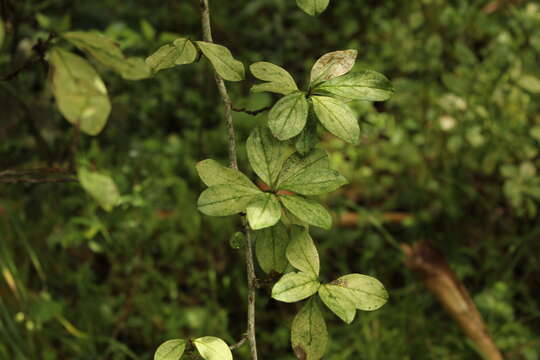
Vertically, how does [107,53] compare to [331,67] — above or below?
above

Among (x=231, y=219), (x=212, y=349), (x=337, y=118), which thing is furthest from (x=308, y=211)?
(x=231, y=219)

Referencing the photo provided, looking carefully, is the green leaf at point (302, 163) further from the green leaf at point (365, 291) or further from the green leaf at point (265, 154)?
the green leaf at point (365, 291)

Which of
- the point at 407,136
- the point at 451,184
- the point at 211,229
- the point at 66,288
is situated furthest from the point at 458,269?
the point at 66,288

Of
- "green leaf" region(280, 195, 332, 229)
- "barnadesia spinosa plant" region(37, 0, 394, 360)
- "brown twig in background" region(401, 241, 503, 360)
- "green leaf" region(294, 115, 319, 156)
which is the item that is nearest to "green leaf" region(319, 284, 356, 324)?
"barnadesia spinosa plant" region(37, 0, 394, 360)

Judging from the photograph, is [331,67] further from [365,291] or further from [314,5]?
[365,291]

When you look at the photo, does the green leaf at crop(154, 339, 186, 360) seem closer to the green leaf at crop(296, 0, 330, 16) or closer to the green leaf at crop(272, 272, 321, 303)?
the green leaf at crop(272, 272, 321, 303)

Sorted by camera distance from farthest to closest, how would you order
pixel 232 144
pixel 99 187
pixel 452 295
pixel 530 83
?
pixel 530 83 → pixel 452 295 → pixel 232 144 → pixel 99 187

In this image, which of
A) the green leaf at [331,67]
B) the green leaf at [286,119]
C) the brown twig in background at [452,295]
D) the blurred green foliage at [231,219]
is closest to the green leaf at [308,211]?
the green leaf at [286,119]
